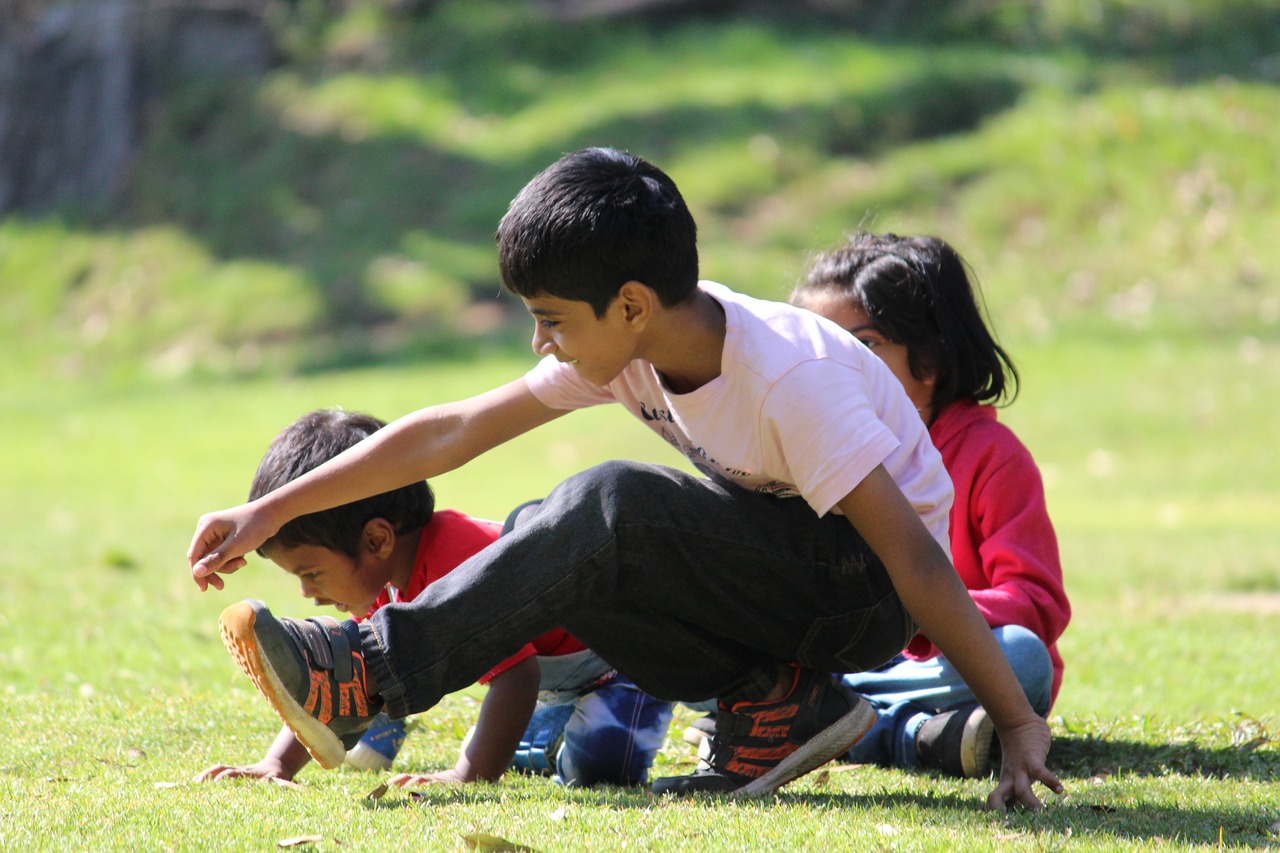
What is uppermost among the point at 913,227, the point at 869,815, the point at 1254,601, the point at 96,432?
the point at 913,227

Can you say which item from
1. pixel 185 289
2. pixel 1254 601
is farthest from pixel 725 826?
pixel 185 289

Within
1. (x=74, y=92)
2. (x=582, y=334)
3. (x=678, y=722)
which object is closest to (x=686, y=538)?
(x=582, y=334)

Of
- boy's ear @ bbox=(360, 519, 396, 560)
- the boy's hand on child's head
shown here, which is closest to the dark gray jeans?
the boy's hand on child's head

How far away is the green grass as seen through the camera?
8.76 ft

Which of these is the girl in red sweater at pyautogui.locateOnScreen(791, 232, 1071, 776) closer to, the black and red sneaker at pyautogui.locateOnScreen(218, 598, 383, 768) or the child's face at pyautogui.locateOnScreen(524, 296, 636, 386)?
the child's face at pyautogui.locateOnScreen(524, 296, 636, 386)

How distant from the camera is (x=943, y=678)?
3240 millimetres

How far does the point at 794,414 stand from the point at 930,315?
1.26 meters

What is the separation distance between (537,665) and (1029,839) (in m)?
1.03

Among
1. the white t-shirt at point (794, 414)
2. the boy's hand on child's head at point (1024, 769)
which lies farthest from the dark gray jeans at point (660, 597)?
the boy's hand on child's head at point (1024, 769)

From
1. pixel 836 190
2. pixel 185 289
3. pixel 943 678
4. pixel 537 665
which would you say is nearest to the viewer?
pixel 537 665

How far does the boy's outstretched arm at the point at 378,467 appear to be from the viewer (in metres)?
2.74

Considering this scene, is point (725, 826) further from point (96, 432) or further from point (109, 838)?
→ point (96, 432)

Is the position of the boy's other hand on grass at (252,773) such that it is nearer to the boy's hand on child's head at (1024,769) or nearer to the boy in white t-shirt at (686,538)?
the boy in white t-shirt at (686,538)

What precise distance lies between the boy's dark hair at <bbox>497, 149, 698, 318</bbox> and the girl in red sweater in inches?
44.3
